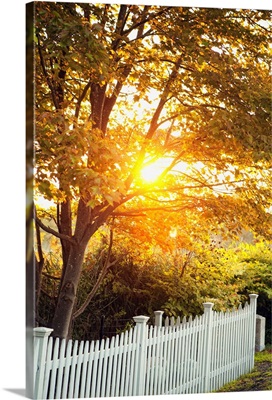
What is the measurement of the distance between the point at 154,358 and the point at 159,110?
7.39 ft

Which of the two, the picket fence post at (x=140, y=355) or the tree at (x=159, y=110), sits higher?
the tree at (x=159, y=110)

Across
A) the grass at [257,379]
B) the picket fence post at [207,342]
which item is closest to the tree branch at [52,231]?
the picket fence post at [207,342]

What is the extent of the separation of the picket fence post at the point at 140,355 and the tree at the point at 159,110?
0.64 meters

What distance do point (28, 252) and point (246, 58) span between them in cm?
274

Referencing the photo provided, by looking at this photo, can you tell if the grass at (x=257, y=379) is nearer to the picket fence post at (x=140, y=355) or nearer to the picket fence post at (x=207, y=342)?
the picket fence post at (x=207, y=342)

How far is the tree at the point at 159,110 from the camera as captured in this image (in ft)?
22.1

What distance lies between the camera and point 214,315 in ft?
25.8

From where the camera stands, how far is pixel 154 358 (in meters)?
7.23

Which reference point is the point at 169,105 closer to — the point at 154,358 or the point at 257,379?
the point at 154,358

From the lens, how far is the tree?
673 centimetres

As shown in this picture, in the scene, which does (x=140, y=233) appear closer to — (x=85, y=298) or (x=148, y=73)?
(x=85, y=298)

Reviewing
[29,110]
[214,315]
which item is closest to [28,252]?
[29,110]

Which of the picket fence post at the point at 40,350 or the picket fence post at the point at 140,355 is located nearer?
the picket fence post at the point at 40,350

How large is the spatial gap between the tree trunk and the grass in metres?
1.84
